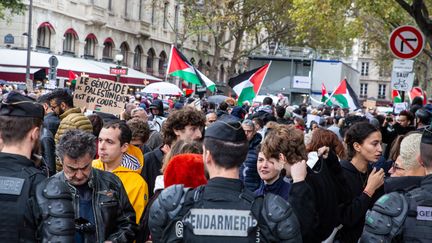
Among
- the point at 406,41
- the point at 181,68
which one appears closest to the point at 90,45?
the point at 181,68

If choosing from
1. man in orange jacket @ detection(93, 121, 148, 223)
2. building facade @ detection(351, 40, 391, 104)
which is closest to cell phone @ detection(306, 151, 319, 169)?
man in orange jacket @ detection(93, 121, 148, 223)

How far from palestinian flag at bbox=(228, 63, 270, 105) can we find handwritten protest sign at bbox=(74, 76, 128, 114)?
19.3 ft

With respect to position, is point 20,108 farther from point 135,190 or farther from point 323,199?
point 323,199

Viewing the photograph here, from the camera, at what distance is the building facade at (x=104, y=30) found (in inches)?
1475

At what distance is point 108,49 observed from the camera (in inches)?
1849

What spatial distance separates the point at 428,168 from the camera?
455 centimetres

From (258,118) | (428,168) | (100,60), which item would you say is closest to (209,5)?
(100,60)

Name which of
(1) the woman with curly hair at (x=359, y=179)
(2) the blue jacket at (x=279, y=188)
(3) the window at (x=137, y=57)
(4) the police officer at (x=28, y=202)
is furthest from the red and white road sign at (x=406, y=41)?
(3) the window at (x=137, y=57)

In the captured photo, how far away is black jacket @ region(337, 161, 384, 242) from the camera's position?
604 centimetres

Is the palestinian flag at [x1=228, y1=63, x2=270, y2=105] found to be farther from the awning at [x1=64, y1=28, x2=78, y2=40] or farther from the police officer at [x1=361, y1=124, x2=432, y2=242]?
the awning at [x1=64, y1=28, x2=78, y2=40]

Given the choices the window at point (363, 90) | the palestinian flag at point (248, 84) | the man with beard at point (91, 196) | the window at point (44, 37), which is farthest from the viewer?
the window at point (363, 90)

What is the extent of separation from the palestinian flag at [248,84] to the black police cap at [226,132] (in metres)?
13.1

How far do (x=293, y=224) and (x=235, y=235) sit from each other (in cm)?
31

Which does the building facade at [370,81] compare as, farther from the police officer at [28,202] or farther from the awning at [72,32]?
the police officer at [28,202]
